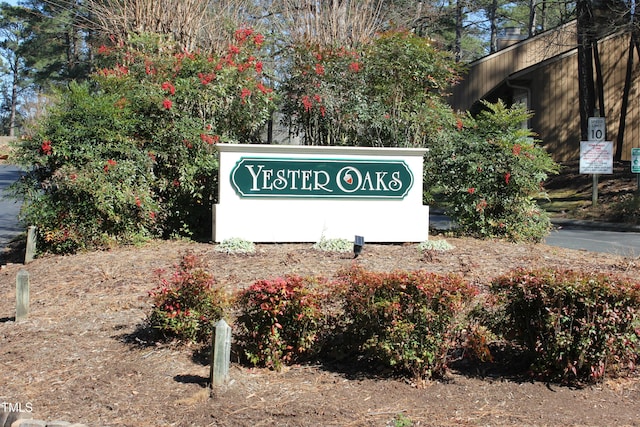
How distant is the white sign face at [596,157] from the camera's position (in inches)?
790

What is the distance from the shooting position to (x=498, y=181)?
39.5 feet

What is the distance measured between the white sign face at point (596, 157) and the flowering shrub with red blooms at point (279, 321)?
16.2 m

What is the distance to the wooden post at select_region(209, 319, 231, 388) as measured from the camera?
5.29 meters

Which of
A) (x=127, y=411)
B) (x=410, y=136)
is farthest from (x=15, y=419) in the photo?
(x=410, y=136)

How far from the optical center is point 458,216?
12.3m

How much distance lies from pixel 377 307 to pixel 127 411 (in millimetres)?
2008

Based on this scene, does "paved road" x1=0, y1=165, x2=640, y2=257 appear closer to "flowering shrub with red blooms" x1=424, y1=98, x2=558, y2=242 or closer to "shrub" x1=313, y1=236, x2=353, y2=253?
"flowering shrub with red blooms" x1=424, y1=98, x2=558, y2=242

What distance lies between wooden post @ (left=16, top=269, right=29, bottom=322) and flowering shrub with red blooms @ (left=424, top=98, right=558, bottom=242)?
724 cm

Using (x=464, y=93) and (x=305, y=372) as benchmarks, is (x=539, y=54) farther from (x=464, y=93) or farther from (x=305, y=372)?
(x=305, y=372)

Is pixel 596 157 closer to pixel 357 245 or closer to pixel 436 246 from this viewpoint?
pixel 436 246

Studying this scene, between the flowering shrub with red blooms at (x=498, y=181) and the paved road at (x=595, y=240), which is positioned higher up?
the flowering shrub with red blooms at (x=498, y=181)

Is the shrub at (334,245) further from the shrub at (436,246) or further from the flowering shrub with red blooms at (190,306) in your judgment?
the flowering shrub with red blooms at (190,306)

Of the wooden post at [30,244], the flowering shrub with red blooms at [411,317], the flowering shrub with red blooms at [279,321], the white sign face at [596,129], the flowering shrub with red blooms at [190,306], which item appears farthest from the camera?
the white sign face at [596,129]

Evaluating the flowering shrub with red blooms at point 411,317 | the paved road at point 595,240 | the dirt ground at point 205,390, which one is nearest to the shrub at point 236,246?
the dirt ground at point 205,390
